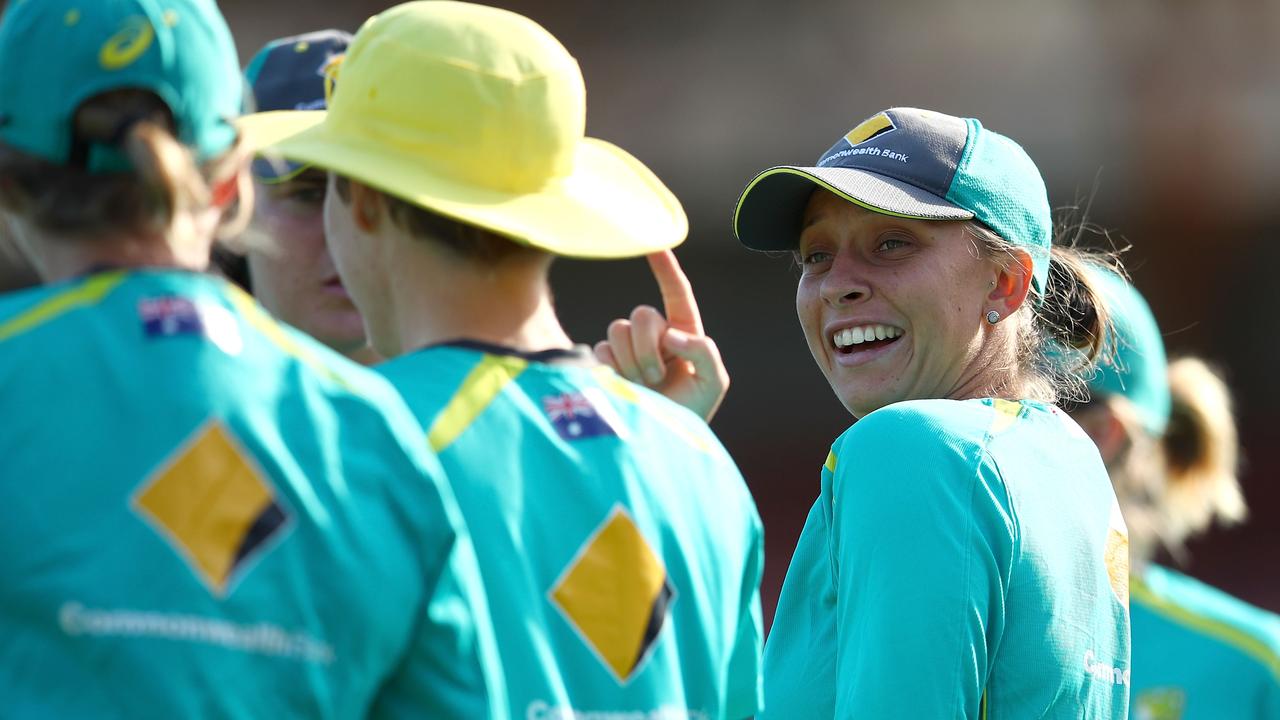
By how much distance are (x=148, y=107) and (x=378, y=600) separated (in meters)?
0.60

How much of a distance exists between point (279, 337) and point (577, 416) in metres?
0.42

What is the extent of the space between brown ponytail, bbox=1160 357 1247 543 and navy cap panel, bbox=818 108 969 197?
2556 millimetres

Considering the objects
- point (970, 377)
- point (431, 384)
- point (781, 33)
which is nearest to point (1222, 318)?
point (781, 33)

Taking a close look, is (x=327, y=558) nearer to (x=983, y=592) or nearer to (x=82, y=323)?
(x=82, y=323)

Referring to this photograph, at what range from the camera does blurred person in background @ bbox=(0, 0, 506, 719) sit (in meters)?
1.52

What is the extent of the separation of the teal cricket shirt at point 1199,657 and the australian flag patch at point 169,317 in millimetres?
3641

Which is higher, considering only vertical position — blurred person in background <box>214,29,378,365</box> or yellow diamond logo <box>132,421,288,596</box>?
yellow diamond logo <box>132,421,288,596</box>

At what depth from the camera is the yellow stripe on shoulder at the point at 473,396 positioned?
1.88 meters

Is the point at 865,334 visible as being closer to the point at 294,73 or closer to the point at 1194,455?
the point at 294,73

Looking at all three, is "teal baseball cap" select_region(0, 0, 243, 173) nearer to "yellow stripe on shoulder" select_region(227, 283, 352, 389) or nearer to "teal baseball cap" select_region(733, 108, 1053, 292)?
"yellow stripe on shoulder" select_region(227, 283, 352, 389)

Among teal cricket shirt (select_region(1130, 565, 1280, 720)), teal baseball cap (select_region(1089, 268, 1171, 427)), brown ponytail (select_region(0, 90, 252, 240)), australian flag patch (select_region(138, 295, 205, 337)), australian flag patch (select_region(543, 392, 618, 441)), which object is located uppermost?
brown ponytail (select_region(0, 90, 252, 240))

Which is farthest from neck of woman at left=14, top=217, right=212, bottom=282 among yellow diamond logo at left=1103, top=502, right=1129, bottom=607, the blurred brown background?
the blurred brown background

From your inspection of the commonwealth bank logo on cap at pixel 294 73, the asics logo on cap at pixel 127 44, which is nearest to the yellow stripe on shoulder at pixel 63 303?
the asics logo on cap at pixel 127 44

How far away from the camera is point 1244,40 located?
12234mm
